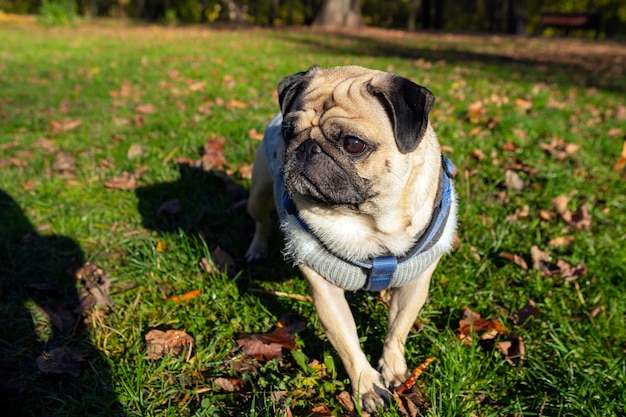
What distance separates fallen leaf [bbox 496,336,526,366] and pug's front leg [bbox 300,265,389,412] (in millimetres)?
771

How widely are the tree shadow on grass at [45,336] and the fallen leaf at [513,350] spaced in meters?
A: 2.08

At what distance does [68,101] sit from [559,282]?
292 inches

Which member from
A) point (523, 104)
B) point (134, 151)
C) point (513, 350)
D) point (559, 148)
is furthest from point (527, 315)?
point (523, 104)

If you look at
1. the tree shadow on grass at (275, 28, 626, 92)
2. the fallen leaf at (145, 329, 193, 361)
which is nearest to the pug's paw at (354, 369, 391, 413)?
the fallen leaf at (145, 329, 193, 361)

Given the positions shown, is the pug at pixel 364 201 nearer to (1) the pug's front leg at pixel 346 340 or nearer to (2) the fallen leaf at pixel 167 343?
(1) the pug's front leg at pixel 346 340

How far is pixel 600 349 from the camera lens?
286 centimetres

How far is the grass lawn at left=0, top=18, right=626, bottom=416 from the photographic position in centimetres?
265

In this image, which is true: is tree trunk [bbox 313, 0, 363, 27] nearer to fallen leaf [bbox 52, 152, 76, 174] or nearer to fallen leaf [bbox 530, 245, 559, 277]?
fallen leaf [bbox 52, 152, 76, 174]

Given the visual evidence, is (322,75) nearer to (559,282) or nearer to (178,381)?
(178,381)

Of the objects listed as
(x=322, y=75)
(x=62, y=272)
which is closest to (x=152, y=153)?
(x=62, y=272)

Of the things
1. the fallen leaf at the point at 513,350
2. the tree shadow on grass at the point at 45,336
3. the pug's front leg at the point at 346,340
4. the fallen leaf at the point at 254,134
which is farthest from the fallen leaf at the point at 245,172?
the fallen leaf at the point at 513,350

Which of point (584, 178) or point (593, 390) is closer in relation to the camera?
point (593, 390)

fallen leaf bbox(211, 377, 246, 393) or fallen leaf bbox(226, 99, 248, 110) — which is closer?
fallen leaf bbox(211, 377, 246, 393)

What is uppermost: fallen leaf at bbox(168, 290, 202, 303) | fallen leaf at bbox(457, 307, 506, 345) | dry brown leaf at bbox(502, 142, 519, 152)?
dry brown leaf at bbox(502, 142, 519, 152)
